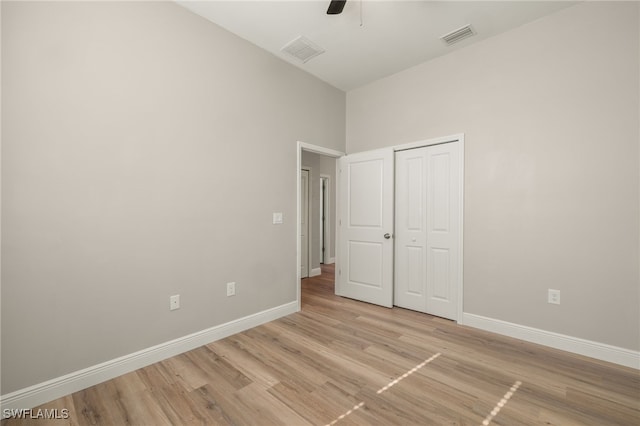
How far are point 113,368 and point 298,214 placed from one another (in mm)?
2212

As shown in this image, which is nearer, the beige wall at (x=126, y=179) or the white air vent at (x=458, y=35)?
the beige wall at (x=126, y=179)

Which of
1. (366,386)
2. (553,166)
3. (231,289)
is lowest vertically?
(366,386)

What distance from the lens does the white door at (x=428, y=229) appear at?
321 centimetres

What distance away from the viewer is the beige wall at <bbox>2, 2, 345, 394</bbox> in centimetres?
177

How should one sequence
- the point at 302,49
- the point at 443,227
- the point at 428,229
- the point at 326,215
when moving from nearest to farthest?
1. the point at 302,49
2. the point at 443,227
3. the point at 428,229
4. the point at 326,215

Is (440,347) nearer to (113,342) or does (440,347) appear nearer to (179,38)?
(113,342)

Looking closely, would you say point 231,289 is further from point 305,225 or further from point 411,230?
point 305,225

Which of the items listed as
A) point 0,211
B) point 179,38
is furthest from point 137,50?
point 0,211

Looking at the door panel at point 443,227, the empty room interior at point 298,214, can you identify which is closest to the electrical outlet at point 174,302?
the empty room interior at point 298,214

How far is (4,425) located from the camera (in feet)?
5.31

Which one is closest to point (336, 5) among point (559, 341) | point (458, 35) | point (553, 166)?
point (458, 35)

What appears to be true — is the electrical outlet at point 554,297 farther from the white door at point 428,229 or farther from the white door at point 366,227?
the white door at point 366,227

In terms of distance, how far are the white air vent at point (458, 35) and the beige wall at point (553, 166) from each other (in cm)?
23

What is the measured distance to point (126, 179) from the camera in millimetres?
2174
